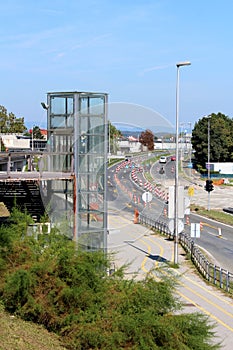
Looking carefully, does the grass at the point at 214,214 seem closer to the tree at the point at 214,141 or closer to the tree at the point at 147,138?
the tree at the point at 147,138

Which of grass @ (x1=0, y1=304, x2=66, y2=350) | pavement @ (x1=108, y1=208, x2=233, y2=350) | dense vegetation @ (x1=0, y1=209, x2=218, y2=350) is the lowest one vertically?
pavement @ (x1=108, y1=208, x2=233, y2=350)

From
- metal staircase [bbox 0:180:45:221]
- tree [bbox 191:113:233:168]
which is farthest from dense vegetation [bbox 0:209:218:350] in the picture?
tree [bbox 191:113:233:168]

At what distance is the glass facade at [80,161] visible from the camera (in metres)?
19.2

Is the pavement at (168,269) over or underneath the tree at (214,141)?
underneath

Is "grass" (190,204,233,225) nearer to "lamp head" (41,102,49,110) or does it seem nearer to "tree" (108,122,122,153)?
"tree" (108,122,122,153)

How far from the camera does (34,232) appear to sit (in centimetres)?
1614

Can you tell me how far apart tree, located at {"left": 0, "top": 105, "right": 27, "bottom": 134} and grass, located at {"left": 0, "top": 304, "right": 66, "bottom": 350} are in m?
91.9

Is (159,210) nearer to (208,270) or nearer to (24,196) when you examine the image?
(208,270)

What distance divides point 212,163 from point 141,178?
244 feet

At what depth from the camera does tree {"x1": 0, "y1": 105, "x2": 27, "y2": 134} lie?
338ft

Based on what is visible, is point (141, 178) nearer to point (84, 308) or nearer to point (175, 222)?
point (175, 222)

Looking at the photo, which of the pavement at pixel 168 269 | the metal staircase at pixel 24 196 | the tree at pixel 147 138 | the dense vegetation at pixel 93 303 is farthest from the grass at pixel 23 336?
the tree at pixel 147 138

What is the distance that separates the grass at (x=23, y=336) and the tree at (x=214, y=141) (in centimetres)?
9073

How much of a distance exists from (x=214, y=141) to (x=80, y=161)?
3367 inches
